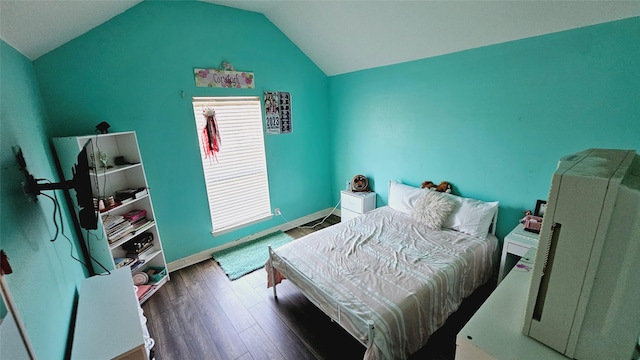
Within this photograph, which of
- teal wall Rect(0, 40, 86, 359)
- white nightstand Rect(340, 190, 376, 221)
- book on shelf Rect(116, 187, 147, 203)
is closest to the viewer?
teal wall Rect(0, 40, 86, 359)

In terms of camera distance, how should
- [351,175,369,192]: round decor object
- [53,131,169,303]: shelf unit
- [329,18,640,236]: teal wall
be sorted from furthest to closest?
1. [351,175,369,192]: round decor object
2. [53,131,169,303]: shelf unit
3. [329,18,640,236]: teal wall

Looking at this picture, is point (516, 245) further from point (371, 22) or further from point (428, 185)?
point (371, 22)

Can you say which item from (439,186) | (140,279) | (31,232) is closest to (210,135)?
(140,279)

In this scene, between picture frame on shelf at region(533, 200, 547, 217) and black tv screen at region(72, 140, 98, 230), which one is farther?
picture frame on shelf at region(533, 200, 547, 217)

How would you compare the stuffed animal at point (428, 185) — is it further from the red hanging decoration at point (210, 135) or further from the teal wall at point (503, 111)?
the red hanging decoration at point (210, 135)

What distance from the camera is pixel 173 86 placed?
255cm

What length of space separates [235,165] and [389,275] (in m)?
2.26

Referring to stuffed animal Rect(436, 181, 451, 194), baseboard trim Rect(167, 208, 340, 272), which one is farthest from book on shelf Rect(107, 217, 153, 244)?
stuffed animal Rect(436, 181, 451, 194)

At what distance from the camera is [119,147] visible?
2.34 meters

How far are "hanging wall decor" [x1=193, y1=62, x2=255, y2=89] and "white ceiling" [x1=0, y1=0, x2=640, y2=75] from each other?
26.6 inches

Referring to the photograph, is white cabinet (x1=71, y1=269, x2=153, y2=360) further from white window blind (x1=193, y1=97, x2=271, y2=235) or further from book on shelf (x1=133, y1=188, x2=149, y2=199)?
white window blind (x1=193, y1=97, x2=271, y2=235)

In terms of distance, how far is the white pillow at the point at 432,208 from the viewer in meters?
2.52

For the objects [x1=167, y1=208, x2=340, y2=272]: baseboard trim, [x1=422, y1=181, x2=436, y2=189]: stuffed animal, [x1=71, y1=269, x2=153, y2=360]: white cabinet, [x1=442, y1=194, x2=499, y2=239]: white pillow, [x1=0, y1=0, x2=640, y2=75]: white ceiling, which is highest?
[x1=0, y1=0, x2=640, y2=75]: white ceiling

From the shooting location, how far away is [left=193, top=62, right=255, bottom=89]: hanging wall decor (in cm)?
268
